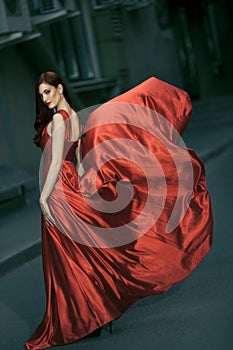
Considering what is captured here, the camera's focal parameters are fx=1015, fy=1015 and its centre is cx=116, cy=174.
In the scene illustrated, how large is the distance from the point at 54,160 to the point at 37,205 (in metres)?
7.00

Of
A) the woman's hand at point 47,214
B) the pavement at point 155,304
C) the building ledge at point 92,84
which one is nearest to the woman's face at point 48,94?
the woman's hand at point 47,214

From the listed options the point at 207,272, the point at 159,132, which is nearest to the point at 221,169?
the point at 207,272

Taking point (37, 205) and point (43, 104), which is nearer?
point (43, 104)

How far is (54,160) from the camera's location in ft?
19.6

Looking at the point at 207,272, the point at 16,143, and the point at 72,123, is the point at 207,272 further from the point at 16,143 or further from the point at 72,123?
the point at 16,143

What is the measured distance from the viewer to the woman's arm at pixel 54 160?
5961 millimetres

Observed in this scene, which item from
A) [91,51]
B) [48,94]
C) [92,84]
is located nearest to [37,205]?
[92,84]

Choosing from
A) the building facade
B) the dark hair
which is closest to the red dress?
the dark hair

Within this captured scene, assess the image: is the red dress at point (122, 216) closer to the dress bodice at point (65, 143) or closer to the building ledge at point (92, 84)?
the dress bodice at point (65, 143)

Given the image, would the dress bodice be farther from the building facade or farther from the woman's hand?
the building facade

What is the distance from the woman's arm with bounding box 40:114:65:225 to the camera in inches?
235

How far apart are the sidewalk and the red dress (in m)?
2.88

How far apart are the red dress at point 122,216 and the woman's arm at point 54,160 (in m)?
0.06

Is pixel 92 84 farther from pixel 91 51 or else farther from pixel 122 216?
pixel 122 216
